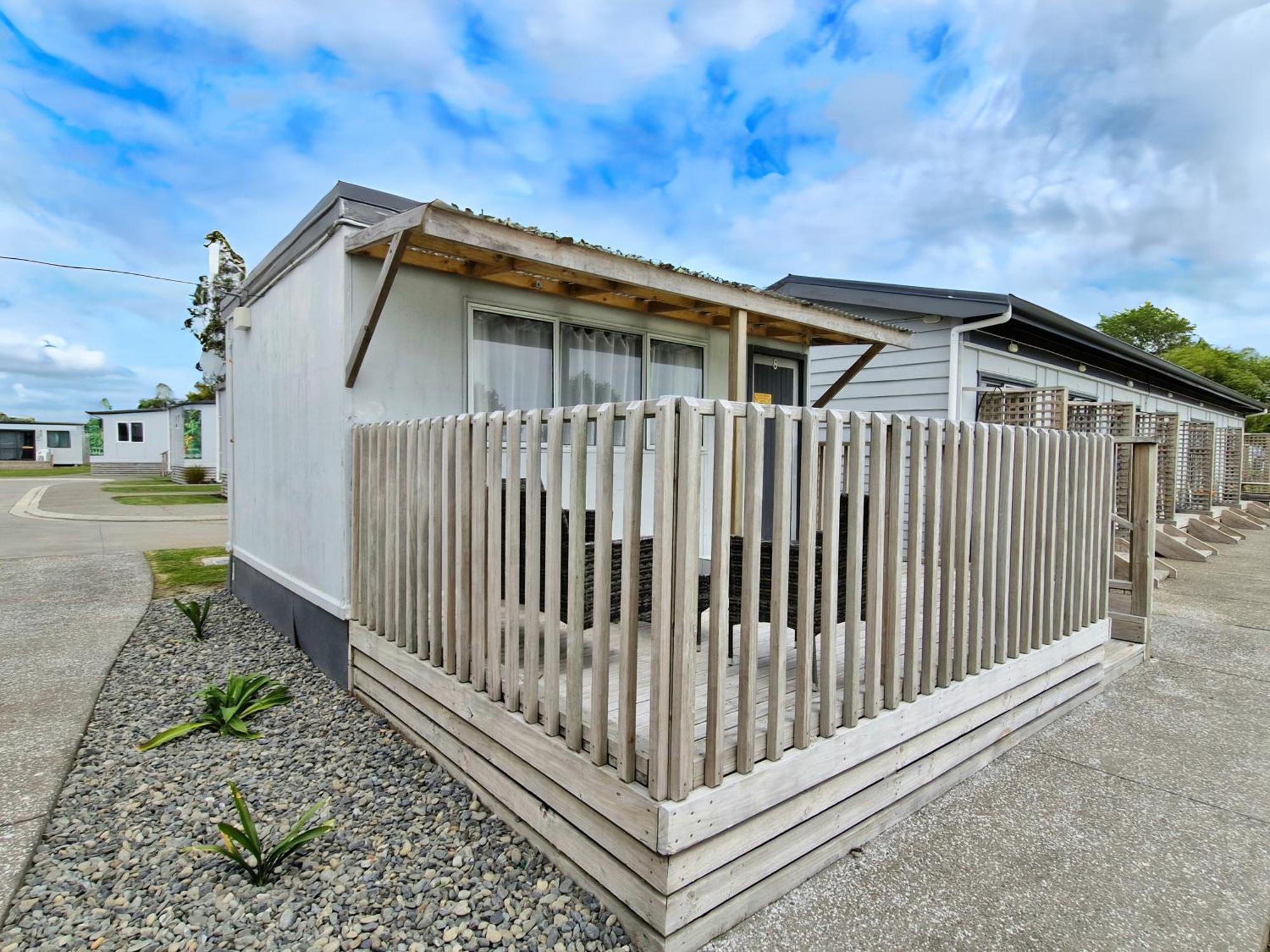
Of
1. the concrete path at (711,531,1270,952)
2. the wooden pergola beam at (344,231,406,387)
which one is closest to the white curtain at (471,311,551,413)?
the wooden pergola beam at (344,231,406,387)

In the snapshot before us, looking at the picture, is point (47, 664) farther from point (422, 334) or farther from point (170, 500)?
point (170, 500)

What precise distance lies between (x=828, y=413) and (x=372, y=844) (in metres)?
2.28

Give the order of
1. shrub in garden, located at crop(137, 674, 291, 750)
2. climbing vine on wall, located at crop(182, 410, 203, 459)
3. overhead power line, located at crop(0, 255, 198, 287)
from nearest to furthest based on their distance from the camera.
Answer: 1. shrub in garden, located at crop(137, 674, 291, 750)
2. overhead power line, located at crop(0, 255, 198, 287)
3. climbing vine on wall, located at crop(182, 410, 203, 459)

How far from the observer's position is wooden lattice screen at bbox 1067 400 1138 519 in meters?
8.32

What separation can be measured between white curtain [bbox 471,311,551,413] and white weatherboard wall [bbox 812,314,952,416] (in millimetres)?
4224

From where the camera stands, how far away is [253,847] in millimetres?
2186

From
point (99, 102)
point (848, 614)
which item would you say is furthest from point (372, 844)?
point (99, 102)

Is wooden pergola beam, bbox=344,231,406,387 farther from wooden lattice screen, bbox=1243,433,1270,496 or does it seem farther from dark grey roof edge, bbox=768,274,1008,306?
wooden lattice screen, bbox=1243,433,1270,496

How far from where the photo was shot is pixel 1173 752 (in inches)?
131

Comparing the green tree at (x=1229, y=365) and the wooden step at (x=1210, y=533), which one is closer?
the wooden step at (x=1210, y=533)

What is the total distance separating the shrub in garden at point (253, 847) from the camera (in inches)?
85.7

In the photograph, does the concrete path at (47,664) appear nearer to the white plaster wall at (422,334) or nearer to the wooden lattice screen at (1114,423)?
the white plaster wall at (422,334)

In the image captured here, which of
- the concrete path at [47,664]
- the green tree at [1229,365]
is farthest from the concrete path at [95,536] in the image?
the green tree at [1229,365]

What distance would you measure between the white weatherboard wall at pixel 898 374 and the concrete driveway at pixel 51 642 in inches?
285
